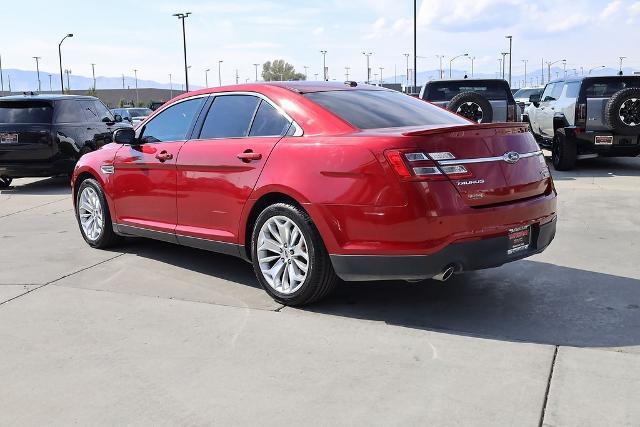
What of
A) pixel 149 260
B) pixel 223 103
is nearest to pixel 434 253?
pixel 223 103

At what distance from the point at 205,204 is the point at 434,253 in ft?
6.50

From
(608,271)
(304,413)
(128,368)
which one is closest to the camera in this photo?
(304,413)

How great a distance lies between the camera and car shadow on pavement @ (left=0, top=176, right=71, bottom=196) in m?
11.2

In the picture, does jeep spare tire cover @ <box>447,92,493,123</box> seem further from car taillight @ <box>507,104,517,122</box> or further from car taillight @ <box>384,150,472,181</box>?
car taillight @ <box>384,150,472,181</box>

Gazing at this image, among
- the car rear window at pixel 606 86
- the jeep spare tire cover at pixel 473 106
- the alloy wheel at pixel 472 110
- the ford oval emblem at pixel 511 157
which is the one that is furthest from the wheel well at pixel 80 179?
the car rear window at pixel 606 86

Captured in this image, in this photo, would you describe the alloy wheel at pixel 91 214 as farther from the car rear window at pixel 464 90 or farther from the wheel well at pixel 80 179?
the car rear window at pixel 464 90

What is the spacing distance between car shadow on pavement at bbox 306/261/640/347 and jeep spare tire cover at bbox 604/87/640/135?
6.37 m

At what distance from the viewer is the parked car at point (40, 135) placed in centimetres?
1107

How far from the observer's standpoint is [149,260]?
6.02 metres

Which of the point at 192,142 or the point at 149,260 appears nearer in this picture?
the point at 192,142

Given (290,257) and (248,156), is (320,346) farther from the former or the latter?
(248,156)

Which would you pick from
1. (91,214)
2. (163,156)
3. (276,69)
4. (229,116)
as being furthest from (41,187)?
(276,69)

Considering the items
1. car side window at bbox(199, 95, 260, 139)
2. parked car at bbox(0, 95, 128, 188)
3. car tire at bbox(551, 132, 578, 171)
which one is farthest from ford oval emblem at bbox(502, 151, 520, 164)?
parked car at bbox(0, 95, 128, 188)

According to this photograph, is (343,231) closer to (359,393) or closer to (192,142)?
(359,393)
